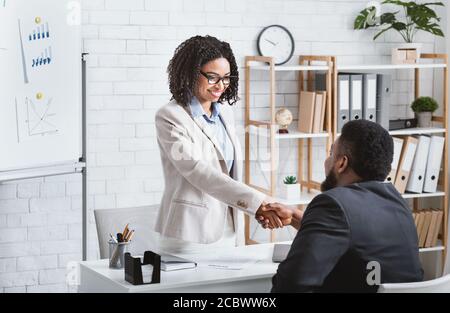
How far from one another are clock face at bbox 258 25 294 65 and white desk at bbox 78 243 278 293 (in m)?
1.92

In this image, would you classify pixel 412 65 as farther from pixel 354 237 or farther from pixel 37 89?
pixel 354 237

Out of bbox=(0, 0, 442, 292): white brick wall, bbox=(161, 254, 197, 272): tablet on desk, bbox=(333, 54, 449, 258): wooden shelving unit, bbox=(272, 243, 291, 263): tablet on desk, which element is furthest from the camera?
bbox=(333, 54, 449, 258): wooden shelving unit

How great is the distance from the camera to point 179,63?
3.23 m

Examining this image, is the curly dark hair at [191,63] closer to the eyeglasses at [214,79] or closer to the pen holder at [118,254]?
the eyeglasses at [214,79]

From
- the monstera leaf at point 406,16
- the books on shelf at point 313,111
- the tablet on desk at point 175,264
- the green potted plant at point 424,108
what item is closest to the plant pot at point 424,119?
the green potted plant at point 424,108

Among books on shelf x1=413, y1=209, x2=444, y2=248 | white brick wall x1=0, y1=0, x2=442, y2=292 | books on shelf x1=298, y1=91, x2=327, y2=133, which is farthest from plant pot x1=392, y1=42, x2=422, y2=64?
books on shelf x1=413, y1=209, x2=444, y2=248

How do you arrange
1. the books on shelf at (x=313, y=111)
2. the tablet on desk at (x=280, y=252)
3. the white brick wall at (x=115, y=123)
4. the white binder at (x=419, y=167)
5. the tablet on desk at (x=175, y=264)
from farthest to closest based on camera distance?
the white binder at (x=419, y=167), the books on shelf at (x=313, y=111), the white brick wall at (x=115, y=123), the tablet on desk at (x=280, y=252), the tablet on desk at (x=175, y=264)

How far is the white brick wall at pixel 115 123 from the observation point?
4.23m

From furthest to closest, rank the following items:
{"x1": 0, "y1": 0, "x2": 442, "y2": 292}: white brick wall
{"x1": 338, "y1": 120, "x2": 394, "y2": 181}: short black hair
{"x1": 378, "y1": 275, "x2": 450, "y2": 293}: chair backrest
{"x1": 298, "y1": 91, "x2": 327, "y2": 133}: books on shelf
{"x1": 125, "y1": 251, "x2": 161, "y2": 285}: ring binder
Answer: {"x1": 298, "y1": 91, "x2": 327, "y2": 133}: books on shelf → {"x1": 0, "y1": 0, "x2": 442, "y2": 292}: white brick wall → {"x1": 125, "y1": 251, "x2": 161, "y2": 285}: ring binder → {"x1": 338, "y1": 120, "x2": 394, "y2": 181}: short black hair → {"x1": 378, "y1": 275, "x2": 450, "y2": 293}: chair backrest

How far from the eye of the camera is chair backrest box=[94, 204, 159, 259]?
11.2ft

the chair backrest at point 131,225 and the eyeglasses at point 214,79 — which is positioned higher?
the eyeglasses at point 214,79

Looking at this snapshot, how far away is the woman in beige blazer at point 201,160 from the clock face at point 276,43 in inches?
53.1

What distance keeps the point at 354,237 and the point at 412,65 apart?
8.84 feet

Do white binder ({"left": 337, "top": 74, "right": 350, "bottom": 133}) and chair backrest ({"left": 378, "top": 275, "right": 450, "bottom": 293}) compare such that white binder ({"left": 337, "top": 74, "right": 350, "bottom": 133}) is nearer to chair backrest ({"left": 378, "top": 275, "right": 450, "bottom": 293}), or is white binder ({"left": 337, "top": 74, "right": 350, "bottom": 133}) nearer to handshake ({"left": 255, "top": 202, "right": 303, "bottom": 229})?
handshake ({"left": 255, "top": 202, "right": 303, "bottom": 229})
